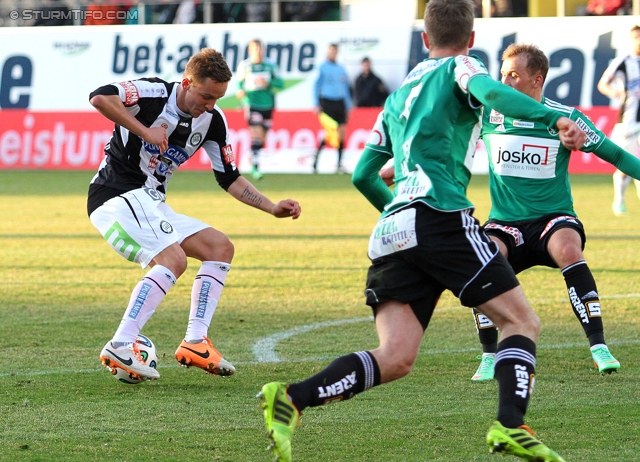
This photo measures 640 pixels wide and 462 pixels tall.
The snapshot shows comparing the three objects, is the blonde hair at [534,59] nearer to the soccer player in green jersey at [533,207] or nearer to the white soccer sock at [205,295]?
the soccer player in green jersey at [533,207]

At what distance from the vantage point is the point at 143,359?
227 inches

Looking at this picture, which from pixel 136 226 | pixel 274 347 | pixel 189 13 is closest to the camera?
pixel 136 226

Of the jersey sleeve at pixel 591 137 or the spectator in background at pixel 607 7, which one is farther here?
the spectator in background at pixel 607 7

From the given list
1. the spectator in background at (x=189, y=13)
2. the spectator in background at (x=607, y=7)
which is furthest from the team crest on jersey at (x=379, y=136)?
the spectator in background at (x=189, y=13)

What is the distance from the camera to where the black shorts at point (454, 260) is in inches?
160

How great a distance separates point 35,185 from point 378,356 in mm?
17062

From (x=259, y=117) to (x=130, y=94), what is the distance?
625 inches

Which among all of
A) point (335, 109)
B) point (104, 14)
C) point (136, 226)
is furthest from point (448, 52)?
point (104, 14)

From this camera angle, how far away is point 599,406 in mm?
5094

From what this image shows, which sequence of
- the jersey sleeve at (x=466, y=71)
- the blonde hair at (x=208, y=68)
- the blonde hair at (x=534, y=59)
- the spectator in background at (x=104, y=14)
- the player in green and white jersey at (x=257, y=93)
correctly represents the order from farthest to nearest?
the spectator in background at (x=104, y=14) → the player in green and white jersey at (x=257, y=93) → the blonde hair at (x=534, y=59) → the blonde hair at (x=208, y=68) → the jersey sleeve at (x=466, y=71)

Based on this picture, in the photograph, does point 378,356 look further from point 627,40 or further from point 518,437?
point 627,40

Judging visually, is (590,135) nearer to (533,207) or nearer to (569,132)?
(569,132)

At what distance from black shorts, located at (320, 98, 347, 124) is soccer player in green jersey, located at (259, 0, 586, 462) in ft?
61.1

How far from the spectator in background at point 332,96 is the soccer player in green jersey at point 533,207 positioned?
16.6 m
